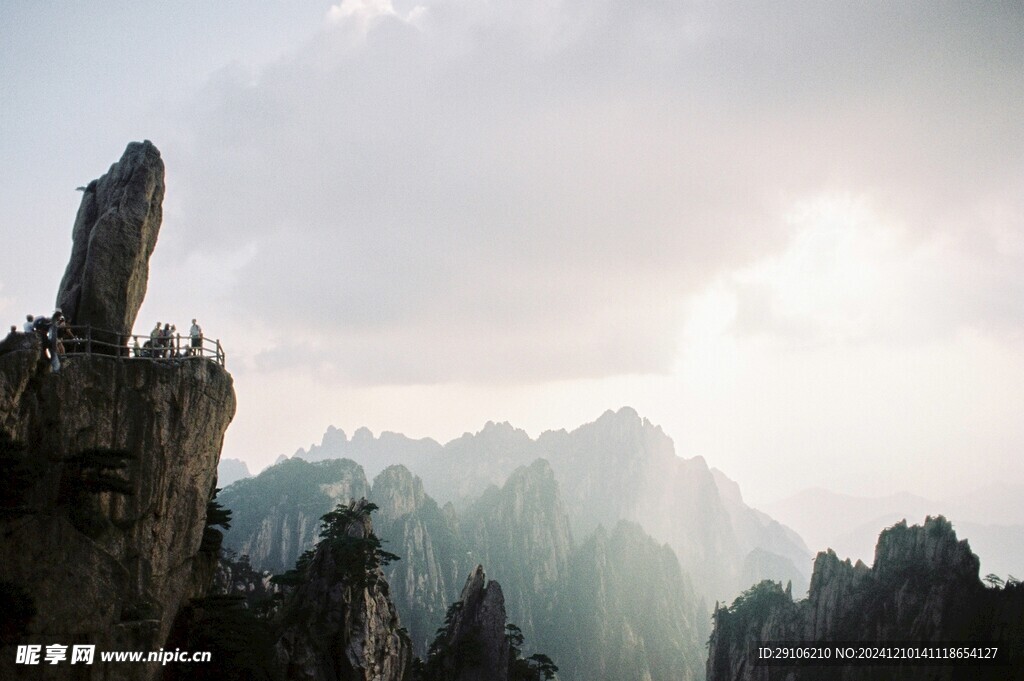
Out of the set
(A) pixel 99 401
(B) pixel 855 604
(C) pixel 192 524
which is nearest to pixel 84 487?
(A) pixel 99 401

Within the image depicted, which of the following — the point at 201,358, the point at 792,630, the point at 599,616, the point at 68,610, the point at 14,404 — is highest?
the point at 201,358

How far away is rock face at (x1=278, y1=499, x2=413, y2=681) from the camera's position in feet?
137

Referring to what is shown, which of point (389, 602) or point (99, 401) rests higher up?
point (99, 401)

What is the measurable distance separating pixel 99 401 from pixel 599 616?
13116 cm

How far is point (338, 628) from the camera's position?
A: 144 feet

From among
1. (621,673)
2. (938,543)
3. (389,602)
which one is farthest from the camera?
(621,673)

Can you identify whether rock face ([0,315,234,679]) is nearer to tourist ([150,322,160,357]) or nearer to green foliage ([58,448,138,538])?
green foliage ([58,448,138,538])

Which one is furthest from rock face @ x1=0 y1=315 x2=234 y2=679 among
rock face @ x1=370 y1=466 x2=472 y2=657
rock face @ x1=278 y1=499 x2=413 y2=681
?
rock face @ x1=370 y1=466 x2=472 y2=657

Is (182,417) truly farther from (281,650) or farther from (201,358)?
(281,650)

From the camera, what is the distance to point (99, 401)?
77.4 feet

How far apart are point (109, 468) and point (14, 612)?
5.13 metres

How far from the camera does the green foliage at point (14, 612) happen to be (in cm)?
1922

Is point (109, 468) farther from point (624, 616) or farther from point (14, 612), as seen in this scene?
point (624, 616)

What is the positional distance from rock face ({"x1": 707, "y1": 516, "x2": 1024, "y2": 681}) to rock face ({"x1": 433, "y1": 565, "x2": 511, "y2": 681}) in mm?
33989
